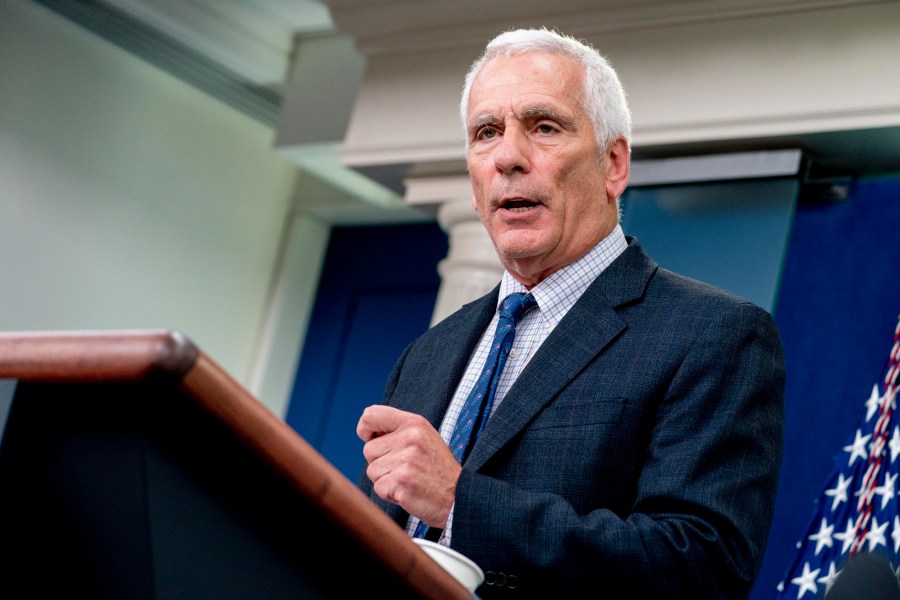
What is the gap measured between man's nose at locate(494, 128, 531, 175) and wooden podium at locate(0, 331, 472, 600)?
0.90 m

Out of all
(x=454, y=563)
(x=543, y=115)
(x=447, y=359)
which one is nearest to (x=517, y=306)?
(x=447, y=359)

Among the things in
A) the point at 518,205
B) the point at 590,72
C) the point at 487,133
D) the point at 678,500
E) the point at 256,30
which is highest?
the point at 256,30

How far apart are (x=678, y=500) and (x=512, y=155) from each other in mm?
627

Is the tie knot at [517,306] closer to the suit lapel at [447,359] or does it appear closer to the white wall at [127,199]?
the suit lapel at [447,359]

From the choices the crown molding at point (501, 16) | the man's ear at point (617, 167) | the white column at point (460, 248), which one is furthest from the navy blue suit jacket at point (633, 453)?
the white column at point (460, 248)

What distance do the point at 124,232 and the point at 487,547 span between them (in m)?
3.09

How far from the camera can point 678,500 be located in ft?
4.07

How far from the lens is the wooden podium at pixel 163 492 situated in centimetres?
75

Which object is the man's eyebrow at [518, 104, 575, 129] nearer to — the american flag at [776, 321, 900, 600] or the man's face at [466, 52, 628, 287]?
the man's face at [466, 52, 628, 287]

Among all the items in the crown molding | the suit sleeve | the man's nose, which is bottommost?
the suit sleeve

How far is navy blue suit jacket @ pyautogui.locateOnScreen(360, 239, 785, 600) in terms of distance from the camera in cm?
116

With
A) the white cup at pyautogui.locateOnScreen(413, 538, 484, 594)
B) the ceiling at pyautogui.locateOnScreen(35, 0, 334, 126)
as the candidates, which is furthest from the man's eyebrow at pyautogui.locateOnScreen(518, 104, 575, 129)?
the ceiling at pyautogui.locateOnScreen(35, 0, 334, 126)

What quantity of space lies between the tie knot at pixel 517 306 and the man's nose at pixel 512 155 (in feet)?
0.61

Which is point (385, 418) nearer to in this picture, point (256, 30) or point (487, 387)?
point (487, 387)
